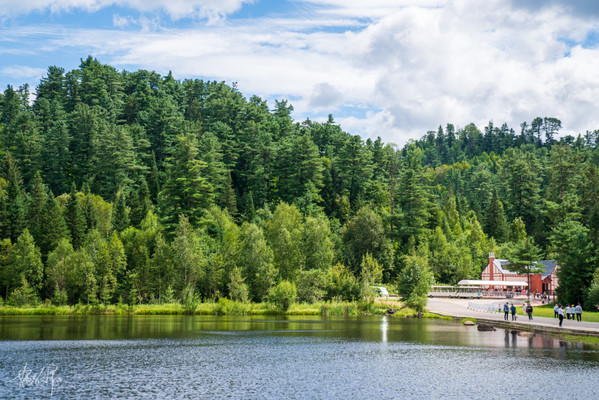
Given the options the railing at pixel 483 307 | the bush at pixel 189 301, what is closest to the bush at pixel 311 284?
the bush at pixel 189 301

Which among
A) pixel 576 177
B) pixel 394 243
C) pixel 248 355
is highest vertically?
pixel 576 177

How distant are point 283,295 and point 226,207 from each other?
1560 inches

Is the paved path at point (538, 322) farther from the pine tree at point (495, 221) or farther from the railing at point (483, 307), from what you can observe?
the pine tree at point (495, 221)

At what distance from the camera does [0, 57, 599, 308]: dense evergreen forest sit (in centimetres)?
8825

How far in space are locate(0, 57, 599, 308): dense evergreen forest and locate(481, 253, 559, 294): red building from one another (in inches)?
123

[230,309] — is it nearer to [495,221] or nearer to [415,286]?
[415,286]

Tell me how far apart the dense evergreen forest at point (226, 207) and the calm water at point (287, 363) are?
979 inches

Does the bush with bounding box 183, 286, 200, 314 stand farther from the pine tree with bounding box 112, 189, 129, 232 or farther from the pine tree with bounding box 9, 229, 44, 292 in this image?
the pine tree with bounding box 112, 189, 129, 232

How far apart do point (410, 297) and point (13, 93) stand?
129m

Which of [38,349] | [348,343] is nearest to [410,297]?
[348,343]

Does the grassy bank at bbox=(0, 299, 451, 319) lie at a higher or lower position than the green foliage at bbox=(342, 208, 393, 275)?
lower

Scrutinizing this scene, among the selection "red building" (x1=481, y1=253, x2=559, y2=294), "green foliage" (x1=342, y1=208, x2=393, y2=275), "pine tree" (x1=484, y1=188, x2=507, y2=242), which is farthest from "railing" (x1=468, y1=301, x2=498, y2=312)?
"pine tree" (x1=484, y1=188, x2=507, y2=242)

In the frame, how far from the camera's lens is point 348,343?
52.6 m

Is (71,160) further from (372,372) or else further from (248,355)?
(372,372)
